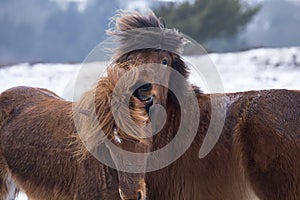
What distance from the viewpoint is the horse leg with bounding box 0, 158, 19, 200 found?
15.8ft

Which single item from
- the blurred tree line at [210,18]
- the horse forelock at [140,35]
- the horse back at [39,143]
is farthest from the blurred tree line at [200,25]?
the horse forelock at [140,35]

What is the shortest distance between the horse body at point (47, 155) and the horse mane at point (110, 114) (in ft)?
0.82

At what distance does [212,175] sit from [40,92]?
81.1 inches

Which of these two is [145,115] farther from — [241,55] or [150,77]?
[241,55]

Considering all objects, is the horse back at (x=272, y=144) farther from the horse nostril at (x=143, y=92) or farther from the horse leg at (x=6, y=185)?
the horse leg at (x=6, y=185)

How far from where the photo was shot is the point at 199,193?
4270mm

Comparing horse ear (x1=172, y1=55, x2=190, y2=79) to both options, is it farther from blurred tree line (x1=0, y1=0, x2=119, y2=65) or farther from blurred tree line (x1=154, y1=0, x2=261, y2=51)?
blurred tree line (x1=154, y1=0, x2=261, y2=51)

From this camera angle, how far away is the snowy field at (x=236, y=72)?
11906 millimetres

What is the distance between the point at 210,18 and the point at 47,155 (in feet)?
58.3

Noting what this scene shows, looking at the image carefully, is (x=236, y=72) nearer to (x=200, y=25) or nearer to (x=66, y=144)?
(x=200, y=25)

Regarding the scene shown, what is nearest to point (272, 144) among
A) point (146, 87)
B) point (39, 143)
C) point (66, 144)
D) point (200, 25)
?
point (146, 87)

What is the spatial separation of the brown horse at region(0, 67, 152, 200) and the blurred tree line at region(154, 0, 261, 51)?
52.3 feet

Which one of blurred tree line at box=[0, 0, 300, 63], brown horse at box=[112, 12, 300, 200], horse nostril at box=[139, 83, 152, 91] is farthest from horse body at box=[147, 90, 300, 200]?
blurred tree line at box=[0, 0, 300, 63]

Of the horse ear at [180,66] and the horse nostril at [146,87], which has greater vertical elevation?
the horse ear at [180,66]
